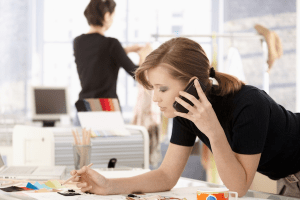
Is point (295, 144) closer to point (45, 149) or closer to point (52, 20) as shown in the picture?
point (45, 149)

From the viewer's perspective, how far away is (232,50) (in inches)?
128

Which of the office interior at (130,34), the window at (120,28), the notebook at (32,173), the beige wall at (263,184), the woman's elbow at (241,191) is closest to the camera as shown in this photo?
the woman's elbow at (241,191)

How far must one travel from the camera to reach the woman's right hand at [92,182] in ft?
3.17

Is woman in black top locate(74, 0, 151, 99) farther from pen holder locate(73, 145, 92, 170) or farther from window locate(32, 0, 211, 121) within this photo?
window locate(32, 0, 211, 121)

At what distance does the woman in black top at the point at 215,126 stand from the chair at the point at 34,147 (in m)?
0.78

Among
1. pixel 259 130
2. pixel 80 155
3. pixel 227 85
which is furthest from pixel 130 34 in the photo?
pixel 259 130

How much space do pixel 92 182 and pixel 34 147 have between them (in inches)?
33.9

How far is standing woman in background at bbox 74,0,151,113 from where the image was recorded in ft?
6.79

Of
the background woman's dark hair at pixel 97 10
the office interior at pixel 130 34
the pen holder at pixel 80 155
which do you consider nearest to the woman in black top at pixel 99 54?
the background woman's dark hair at pixel 97 10

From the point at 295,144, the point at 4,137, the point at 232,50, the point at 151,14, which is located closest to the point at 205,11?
the point at 151,14

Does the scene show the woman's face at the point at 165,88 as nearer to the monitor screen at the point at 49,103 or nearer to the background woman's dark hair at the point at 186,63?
the background woman's dark hair at the point at 186,63

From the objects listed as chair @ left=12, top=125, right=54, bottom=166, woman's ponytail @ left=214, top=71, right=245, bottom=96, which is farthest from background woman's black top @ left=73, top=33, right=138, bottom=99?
woman's ponytail @ left=214, top=71, right=245, bottom=96

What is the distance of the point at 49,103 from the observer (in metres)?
3.03

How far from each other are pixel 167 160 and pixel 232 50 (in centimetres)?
226
